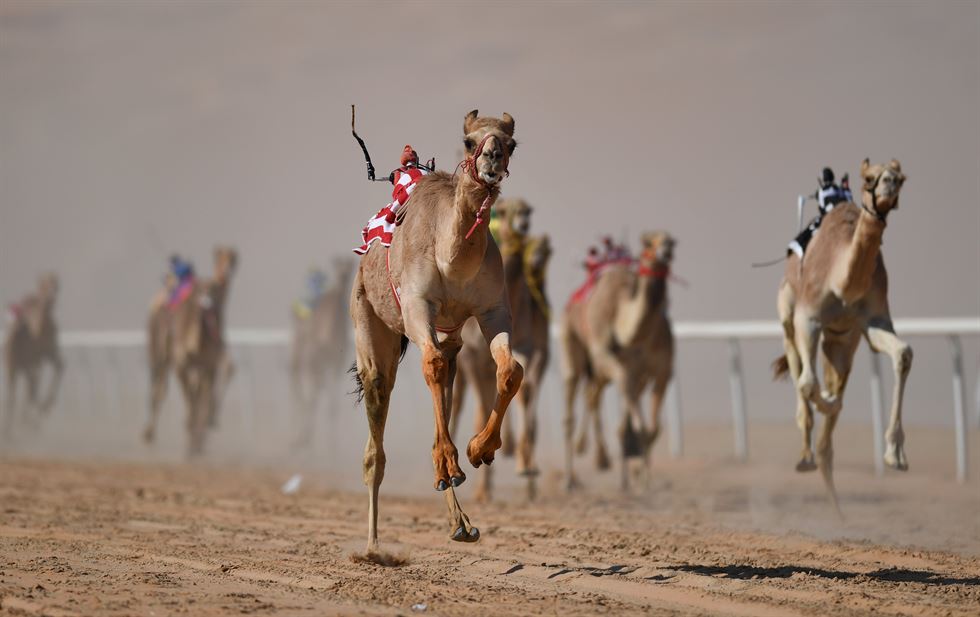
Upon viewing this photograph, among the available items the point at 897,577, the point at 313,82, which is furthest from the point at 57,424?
the point at 313,82

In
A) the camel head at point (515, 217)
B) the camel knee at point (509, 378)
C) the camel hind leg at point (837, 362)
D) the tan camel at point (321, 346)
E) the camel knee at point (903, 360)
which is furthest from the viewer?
the tan camel at point (321, 346)

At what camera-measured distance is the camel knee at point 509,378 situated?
281 inches

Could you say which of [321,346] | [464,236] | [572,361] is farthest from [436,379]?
[321,346]

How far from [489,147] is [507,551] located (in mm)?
2709

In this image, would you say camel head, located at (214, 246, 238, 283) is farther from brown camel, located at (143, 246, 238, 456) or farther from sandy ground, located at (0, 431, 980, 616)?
sandy ground, located at (0, 431, 980, 616)

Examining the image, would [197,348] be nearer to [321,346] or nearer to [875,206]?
[321,346]

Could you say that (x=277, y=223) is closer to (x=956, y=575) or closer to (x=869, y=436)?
(x=869, y=436)

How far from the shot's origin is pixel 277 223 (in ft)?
187

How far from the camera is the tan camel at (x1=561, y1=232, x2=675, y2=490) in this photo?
45.6 ft

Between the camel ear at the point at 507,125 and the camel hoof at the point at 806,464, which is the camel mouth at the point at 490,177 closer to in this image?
the camel ear at the point at 507,125

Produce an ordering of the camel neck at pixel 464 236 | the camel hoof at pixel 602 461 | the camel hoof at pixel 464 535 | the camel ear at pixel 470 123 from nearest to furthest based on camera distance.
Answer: the camel neck at pixel 464 236
the camel ear at pixel 470 123
the camel hoof at pixel 464 535
the camel hoof at pixel 602 461

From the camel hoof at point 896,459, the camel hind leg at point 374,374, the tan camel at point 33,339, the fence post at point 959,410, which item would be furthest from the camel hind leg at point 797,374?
the tan camel at point 33,339

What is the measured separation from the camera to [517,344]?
1340 centimetres

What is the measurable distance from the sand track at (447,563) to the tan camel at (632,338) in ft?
6.14
